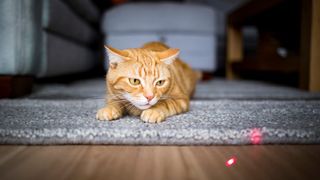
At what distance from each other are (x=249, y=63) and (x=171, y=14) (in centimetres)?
87

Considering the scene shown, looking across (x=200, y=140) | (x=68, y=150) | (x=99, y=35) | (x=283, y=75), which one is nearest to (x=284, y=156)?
(x=200, y=140)

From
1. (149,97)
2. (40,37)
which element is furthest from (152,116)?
(40,37)

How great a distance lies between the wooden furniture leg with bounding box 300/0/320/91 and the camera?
5.48 feet

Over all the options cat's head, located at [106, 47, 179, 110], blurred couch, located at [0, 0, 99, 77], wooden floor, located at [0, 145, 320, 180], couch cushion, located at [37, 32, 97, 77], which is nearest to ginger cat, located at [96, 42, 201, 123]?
cat's head, located at [106, 47, 179, 110]

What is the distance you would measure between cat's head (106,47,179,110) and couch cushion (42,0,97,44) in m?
0.82

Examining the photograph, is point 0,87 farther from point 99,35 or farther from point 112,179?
point 99,35

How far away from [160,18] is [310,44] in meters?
1.47

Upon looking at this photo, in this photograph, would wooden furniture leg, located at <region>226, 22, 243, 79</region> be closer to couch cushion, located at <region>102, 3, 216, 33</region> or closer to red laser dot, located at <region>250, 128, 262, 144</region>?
couch cushion, located at <region>102, 3, 216, 33</region>

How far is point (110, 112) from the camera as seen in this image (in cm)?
92

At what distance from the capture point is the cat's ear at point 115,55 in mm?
921

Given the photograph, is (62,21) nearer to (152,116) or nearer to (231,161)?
(152,116)

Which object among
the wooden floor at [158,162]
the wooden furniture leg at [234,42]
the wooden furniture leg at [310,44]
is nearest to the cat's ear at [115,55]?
the wooden floor at [158,162]

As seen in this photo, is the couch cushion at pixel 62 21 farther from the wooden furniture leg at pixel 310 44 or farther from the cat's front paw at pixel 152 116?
the wooden furniture leg at pixel 310 44

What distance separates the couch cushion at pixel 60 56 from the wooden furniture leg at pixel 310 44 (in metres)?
1.40
